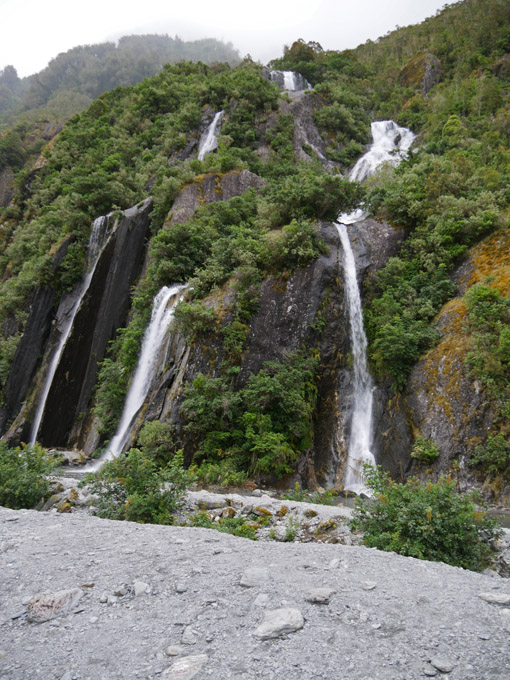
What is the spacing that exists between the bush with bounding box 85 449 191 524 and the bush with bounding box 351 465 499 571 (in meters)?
2.86

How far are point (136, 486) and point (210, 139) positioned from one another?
91.1 feet

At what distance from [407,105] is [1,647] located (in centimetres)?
4309

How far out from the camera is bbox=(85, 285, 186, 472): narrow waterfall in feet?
44.1

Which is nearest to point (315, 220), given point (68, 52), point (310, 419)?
point (310, 419)

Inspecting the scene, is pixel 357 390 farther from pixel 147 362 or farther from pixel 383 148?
pixel 383 148

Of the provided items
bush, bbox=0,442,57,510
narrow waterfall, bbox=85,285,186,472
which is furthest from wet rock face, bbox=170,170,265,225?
bush, bbox=0,442,57,510

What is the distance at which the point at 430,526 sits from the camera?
4.24 m

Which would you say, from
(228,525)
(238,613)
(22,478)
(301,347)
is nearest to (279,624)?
(238,613)

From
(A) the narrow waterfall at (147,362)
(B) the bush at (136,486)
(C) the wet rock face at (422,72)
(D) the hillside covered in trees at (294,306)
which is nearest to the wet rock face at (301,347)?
(D) the hillside covered in trees at (294,306)

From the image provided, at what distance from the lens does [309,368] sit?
11773 millimetres

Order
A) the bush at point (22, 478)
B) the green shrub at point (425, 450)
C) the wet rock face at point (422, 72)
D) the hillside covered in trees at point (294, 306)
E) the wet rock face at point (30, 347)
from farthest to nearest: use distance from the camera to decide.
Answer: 1. the wet rock face at point (422, 72)
2. the wet rock face at point (30, 347)
3. the hillside covered in trees at point (294, 306)
4. the green shrub at point (425, 450)
5. the bush at point (22, 478)

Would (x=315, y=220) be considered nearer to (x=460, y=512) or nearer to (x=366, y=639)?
(x=460, y=512)

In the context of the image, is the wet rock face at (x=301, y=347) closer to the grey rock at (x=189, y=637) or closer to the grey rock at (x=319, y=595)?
the grey rock at (x=319, y=595)

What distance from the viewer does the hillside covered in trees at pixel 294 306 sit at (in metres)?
10.2
